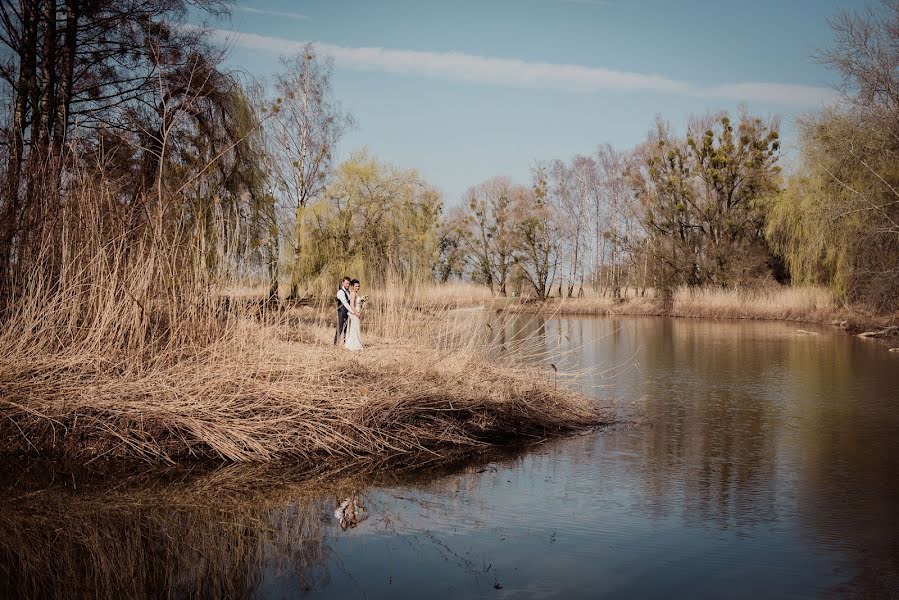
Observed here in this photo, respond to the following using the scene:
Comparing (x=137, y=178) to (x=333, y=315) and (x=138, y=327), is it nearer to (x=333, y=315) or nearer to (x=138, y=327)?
(x=138, y=327)

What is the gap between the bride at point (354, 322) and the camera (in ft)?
37.7

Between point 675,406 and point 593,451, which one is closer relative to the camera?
point 593,451

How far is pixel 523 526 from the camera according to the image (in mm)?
5188

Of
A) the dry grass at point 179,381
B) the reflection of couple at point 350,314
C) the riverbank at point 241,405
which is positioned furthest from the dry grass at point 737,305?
the dry grass at point 179,381

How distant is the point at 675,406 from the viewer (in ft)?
32.6

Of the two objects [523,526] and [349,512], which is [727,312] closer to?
[523,526]

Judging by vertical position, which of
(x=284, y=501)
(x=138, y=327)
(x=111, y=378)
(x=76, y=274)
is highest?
(x=76, y=274)

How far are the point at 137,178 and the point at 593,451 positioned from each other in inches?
285

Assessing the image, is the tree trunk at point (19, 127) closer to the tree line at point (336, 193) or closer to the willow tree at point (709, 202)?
the tree line at point (336, 193)

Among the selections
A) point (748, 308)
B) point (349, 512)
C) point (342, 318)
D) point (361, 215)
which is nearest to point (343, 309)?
point (342, 318)

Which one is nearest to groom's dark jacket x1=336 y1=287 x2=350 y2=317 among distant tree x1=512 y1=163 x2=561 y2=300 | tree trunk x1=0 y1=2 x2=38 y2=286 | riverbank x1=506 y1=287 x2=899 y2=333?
tree trunk x1=0 y1=2 x2=38 y2=286

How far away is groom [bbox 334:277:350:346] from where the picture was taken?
39.9ft

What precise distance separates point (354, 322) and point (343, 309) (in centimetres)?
129

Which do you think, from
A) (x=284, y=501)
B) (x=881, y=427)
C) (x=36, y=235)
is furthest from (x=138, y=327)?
(x=881, y=427)
